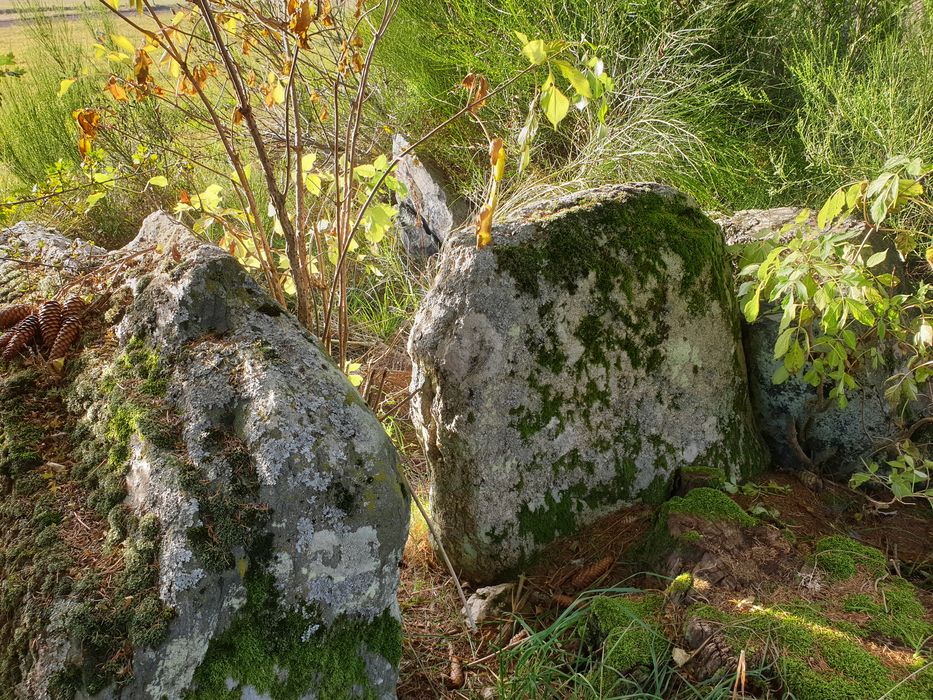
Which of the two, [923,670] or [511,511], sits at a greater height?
[511,511]

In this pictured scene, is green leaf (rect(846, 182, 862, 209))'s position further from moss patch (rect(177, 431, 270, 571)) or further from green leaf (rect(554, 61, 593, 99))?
moss patch (rect(177, 431, 270, 571))

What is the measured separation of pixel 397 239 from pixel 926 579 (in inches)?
146

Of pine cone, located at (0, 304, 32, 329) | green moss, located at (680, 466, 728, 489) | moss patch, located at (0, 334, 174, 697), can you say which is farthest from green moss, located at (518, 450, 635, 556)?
pine cone, located at (0, 304, 32, 329)

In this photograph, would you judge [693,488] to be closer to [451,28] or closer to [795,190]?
[795,190]

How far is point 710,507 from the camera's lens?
2152 mm

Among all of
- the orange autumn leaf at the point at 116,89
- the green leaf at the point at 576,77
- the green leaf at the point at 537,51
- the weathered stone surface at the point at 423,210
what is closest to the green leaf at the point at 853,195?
the green leaf at the point at 576,77

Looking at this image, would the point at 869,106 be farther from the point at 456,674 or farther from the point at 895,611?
the point at 456,674

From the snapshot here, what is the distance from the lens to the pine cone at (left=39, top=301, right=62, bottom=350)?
1917 mm

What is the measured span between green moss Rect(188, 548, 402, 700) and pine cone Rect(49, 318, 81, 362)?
93 cm

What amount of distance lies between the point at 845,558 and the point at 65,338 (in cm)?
235

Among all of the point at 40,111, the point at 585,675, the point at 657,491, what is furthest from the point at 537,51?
the point at 40,111

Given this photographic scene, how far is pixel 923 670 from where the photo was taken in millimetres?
1624

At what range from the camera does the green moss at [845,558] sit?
6.45ft

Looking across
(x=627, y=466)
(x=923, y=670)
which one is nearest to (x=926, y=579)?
(x=923, y=670)
